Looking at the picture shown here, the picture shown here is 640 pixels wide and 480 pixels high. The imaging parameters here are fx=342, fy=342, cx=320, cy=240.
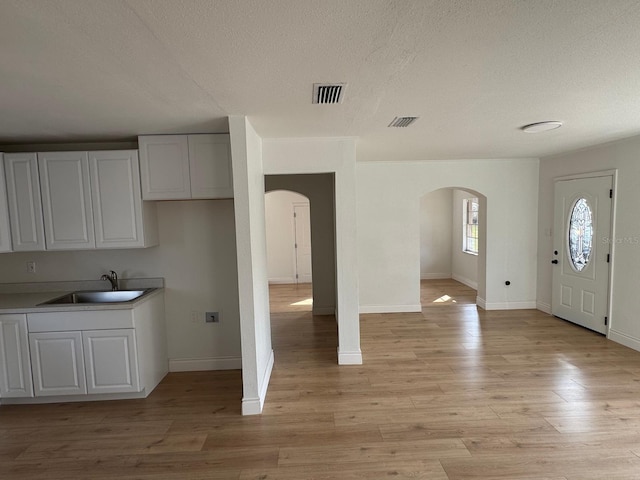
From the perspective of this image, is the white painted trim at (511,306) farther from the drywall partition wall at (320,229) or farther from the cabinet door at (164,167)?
the cabinet door at (164,167)

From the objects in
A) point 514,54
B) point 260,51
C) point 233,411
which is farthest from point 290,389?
point 514,54

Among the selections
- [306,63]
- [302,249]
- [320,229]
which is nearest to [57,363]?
[306,63]

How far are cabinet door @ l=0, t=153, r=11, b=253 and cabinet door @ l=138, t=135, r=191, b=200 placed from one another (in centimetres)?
122

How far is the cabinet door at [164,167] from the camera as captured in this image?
10.3 ft

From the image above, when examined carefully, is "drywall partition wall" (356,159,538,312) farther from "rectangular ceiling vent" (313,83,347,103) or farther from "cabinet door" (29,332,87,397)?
"cabinet door" (29,332,87,397)

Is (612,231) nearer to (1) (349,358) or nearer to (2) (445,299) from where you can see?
(2) (445,299)

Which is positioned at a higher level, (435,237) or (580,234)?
(580,234)

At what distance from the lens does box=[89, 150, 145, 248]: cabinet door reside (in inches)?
124

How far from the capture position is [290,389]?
3.24 meters

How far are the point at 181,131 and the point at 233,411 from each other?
8.14 feet

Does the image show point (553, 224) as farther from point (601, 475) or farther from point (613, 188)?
point (601, 475)

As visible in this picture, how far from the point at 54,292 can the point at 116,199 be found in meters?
1.26

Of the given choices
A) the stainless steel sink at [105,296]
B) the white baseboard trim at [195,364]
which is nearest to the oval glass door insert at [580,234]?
the white baseboard trim at [195,364]

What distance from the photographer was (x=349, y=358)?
374cm
